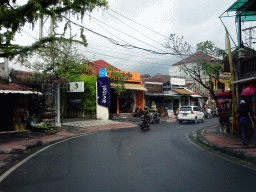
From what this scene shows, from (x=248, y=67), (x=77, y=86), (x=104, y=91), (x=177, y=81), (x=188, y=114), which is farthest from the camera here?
(x=177, y=81)

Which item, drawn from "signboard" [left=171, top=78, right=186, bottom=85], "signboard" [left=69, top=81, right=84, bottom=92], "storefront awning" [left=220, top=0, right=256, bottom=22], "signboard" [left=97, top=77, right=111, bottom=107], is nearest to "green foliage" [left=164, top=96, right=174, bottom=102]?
"signboard" [left=171, top=78, right=186, bottom=85]

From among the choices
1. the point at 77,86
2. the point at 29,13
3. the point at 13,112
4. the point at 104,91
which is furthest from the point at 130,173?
the point at 104,91

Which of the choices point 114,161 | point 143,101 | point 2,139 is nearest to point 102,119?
point 143,101

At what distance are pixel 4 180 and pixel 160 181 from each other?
3458 millimetres

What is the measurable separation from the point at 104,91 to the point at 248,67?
48.1ft

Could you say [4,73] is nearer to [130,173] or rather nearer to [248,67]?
[130,173]

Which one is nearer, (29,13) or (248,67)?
(29,13)

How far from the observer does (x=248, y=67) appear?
1295 cm

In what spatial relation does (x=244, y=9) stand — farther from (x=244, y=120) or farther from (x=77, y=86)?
(x=77, y=86)

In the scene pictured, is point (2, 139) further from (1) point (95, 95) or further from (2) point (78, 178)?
(1) point (95, 95)

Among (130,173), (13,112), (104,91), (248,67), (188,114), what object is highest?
(248,67)

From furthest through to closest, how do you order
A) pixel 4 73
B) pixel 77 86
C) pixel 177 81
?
pixel 177 81
pixel 77 86
pixel 4 73

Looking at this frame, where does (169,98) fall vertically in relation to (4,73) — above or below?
below

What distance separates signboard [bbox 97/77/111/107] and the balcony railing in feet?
44.6
